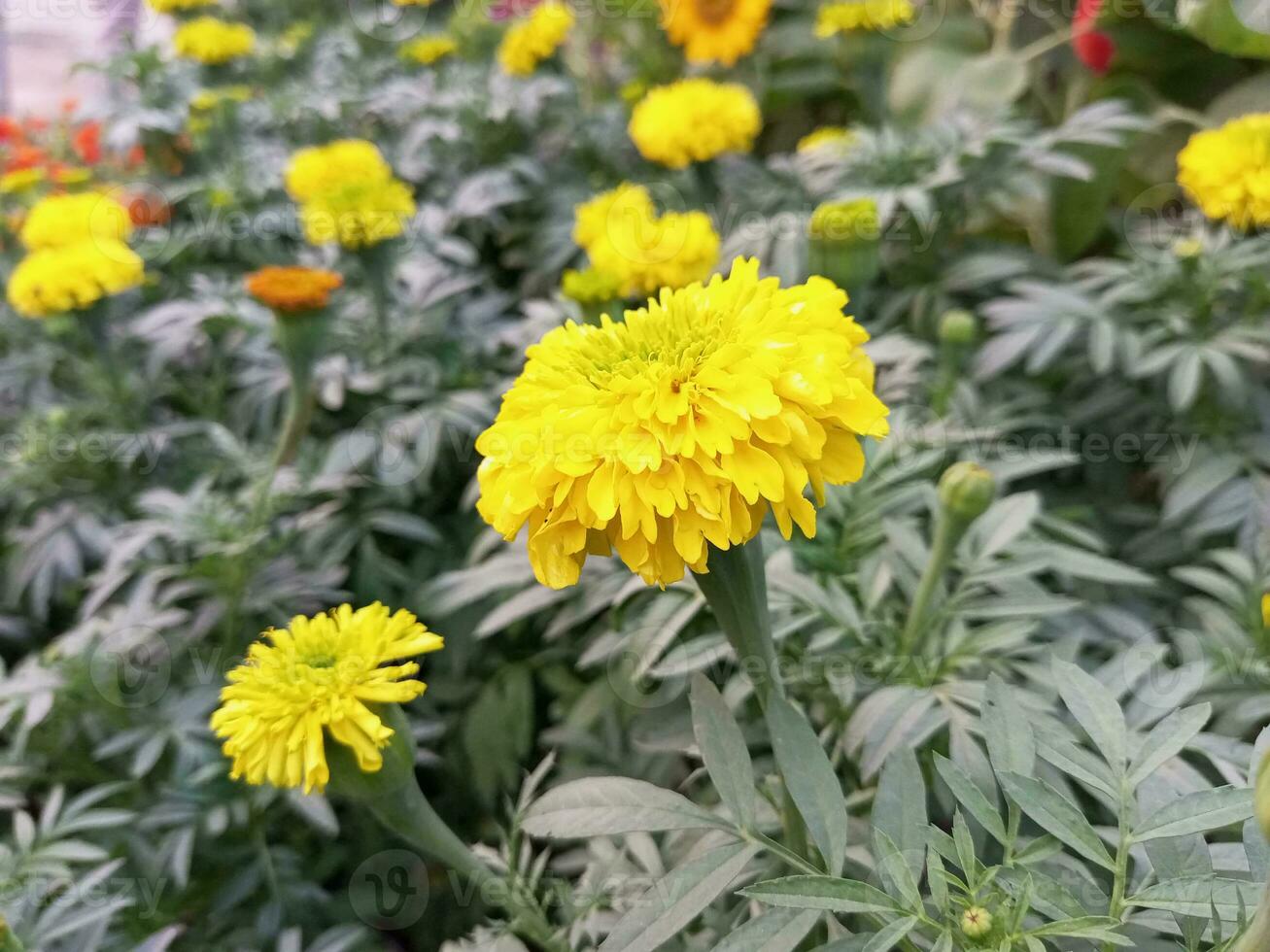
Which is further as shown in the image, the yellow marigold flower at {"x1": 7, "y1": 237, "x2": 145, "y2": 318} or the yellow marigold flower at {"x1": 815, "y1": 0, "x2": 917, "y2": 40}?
the yellow marigold flower at {"x1": 815, "y1": 0, "x2": 917, "y2": 40}

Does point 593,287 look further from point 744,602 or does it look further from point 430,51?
point 430,51

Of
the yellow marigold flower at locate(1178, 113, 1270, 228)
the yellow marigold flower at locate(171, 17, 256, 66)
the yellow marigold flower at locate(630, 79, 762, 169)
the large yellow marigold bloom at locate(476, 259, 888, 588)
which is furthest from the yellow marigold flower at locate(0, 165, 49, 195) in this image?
the yellow marigold flower at locate(1178, 113, 1270, 228)

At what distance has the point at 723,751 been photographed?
1.55ft

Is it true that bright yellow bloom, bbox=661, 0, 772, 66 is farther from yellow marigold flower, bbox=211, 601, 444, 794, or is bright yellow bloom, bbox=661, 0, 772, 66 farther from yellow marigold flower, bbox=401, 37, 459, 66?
yellow marigold flower, bbox=211, 601, 444, 794

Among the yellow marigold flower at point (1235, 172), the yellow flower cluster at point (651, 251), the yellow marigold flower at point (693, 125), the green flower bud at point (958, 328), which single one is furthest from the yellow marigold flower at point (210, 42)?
the yellow marigold flower at point (1235, 172)

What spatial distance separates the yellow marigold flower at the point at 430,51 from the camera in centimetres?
157

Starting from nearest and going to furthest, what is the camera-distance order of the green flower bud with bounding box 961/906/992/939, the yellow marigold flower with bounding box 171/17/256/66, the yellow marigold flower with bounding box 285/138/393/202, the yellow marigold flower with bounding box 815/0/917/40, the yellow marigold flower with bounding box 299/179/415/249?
the green flower bud with bounding box 961/906/992/939
the yellow marigold flower with bounding box 299/179/415/249
the yellow marigold flower with bounding box 285/138/393/202
the yellow marigold flower with bounding box 815/0/917/40
the yellow marigold flower with bounding box 171/17/256/66

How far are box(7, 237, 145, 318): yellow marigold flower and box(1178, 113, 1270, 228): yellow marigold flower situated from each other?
4.16ft

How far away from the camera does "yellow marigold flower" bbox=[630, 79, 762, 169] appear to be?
1.23m

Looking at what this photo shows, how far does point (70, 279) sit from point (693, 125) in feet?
2.73

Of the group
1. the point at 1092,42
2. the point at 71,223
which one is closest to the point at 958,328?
the point at 1092,42

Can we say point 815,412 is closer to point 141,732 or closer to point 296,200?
point 141,732

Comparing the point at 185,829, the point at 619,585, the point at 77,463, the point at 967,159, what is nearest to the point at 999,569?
the point at 619,585

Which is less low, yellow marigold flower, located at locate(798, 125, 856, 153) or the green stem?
the green stem
